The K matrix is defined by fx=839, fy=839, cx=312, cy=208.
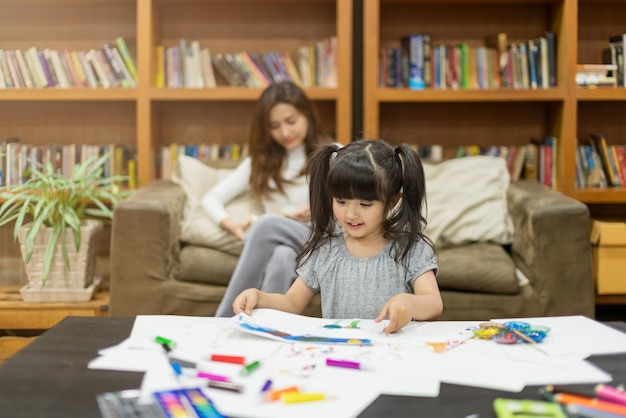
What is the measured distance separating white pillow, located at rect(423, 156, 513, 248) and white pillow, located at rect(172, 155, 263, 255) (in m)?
0.67

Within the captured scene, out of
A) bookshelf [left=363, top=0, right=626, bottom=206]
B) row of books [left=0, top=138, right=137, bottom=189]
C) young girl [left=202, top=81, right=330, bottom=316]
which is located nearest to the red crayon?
young girl [left=202, top=81, right=330, bottom=316]

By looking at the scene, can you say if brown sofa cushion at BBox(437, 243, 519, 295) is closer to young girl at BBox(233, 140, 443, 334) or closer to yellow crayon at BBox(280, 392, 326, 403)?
young girl at BBox(233, 140, 443, 334)

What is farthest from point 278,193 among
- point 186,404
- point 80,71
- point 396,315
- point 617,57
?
point 186,404

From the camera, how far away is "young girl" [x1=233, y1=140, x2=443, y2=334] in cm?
165

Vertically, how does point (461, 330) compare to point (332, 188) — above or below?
below

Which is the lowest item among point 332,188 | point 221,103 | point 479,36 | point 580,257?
point 580,257

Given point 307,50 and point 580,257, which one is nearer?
point 580,257

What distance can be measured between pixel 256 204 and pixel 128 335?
71.0 inches

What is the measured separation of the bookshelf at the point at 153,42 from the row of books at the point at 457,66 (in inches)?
12.5

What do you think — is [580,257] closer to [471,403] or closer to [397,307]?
[397,307]

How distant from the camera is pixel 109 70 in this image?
3.61m

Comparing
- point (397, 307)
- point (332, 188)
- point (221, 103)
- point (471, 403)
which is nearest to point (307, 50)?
point (221, 103)

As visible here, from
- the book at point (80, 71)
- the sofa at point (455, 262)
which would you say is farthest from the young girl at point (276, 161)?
the book at point (80, 71)

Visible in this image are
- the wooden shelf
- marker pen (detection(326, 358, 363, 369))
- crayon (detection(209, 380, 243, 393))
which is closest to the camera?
crayon (detection(209, 380, 243, 393))
